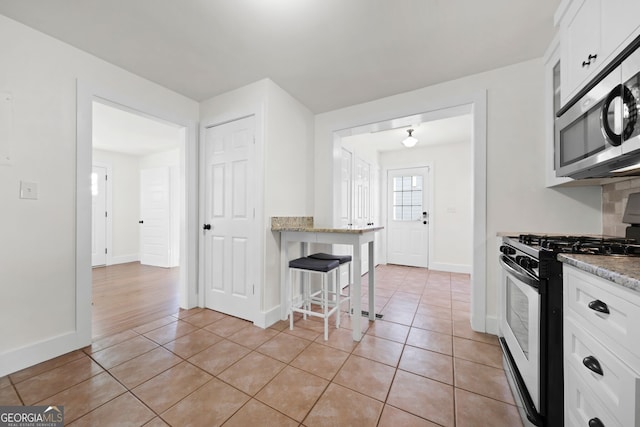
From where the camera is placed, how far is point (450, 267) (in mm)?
4738

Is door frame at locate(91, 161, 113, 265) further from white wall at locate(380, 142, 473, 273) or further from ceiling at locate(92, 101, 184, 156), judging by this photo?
white wall at locate(380, 142, 473, 273)

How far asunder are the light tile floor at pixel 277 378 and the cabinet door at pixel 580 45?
188 cm

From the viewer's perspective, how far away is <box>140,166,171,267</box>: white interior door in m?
5.17

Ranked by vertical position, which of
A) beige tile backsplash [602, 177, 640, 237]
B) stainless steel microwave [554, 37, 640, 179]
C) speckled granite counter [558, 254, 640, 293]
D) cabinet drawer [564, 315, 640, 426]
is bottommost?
cabinet drawer [564, 315, 640, 426]

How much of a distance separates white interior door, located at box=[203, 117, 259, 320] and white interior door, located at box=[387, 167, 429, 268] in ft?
11.9

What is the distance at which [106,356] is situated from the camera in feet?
6.21

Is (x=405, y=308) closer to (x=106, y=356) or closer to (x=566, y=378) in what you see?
(x=566, y=378)

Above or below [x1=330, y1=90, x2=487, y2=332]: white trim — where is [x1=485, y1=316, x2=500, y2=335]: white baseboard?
below

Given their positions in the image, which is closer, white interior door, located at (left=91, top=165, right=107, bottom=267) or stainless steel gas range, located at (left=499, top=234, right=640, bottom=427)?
stainless steel gas range, located at (left=499, top=234, right=640, bottom=427)

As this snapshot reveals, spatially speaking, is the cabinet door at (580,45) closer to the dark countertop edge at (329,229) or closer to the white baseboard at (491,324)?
the dark countertop edge at (329,229)

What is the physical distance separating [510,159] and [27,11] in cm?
374

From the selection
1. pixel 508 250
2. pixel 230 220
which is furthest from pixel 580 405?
pixel 230 220

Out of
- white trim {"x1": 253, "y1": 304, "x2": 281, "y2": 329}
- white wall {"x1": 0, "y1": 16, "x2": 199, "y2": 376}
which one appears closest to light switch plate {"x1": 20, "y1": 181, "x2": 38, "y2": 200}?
white wall {"x1": 0, "y1": 16, "x2": 199, "y2": 376}

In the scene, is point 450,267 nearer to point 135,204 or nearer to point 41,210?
point 41,210
